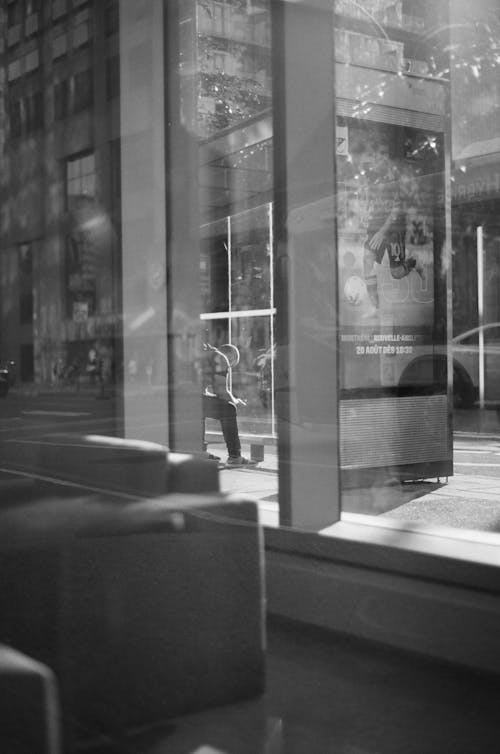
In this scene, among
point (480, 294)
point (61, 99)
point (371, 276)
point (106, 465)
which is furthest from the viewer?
point (61, 99)

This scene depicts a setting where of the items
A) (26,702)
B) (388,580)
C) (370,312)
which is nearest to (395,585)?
(388,580)

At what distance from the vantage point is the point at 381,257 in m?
3.74

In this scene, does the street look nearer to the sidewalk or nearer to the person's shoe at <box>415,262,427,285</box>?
the sidewalk

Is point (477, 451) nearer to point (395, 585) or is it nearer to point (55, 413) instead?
point (395, 585)

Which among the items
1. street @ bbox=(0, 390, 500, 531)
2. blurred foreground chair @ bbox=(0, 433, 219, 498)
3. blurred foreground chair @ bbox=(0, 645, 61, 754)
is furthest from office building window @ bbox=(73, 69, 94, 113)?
blurred foreground chair @ bbox=(0, 645, 61, 754)

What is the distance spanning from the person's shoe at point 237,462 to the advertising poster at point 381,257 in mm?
483

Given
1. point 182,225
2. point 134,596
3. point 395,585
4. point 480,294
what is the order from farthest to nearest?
1. point 182,225
2. point 134,596
3. point 395,585
4. point 480,294

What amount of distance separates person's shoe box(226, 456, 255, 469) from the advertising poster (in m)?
0.48

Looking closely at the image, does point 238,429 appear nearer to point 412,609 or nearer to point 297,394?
point 297,394

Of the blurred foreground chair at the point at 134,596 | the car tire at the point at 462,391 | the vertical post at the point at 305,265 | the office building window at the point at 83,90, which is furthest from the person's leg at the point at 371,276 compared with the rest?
the office building window at the point at 83,90

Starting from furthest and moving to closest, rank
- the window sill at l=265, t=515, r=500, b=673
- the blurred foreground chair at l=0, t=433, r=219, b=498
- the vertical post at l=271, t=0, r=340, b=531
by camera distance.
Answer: the blurred foreground chair at l=0, t=433, r=219, b=498 → the vertical post at l=271, t=0, r=340, b=531 → the window sill at l=265, t=515, r=500, b=673

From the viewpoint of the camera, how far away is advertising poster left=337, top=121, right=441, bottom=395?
140 inches

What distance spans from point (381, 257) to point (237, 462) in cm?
99

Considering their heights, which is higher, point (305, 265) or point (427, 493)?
point (305, 265)
